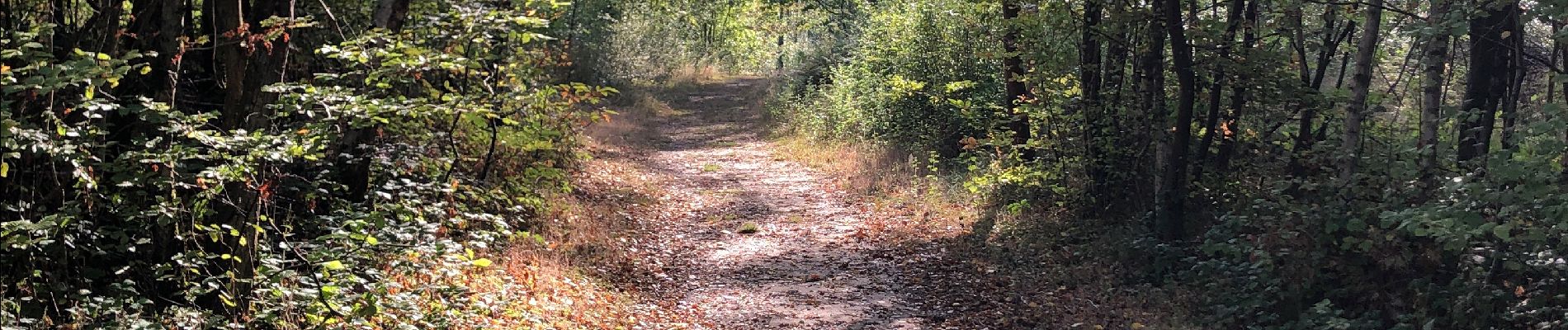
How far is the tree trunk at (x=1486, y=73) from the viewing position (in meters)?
7.97

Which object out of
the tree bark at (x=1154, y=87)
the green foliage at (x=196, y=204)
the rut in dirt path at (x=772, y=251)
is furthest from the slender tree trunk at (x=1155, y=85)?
the green foliage at (x=196, y=204)

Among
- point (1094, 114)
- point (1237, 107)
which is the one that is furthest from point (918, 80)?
point (1237, 107)

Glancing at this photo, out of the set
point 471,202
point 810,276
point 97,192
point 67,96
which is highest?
point 67,96

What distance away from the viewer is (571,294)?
852cm

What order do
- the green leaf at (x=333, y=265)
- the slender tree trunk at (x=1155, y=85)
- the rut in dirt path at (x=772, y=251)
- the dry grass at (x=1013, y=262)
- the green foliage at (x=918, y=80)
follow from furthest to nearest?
the green foliage at (x=918, y=80), the slender tree trunk at (x=1155, y=85), the rut in dirt path at (x=772, y=251), the dry grass at (x=1013, y=262), the green leaf at (x=333, y=265)

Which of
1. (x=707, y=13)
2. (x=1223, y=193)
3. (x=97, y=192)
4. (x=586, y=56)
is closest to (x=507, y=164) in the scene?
(x=97, y=192)

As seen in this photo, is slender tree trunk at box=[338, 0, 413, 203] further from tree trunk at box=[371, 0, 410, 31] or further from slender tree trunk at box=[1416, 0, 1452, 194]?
slender tree trunk at box=[1416, 0, 1452, 194]

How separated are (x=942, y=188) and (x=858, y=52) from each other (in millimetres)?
7208

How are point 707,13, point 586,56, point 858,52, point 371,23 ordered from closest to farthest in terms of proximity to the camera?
point 371,23
point 858,52
point 586,56
point 707,13

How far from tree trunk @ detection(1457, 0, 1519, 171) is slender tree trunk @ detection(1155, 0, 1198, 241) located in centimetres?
206

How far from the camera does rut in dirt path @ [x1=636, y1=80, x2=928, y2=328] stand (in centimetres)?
877

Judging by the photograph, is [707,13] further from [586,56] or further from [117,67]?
[117,67]

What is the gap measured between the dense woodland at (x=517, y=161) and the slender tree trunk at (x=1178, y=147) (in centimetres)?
2

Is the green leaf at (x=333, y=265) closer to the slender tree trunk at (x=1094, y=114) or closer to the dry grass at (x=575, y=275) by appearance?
the dry grass at (x=575, y=275)
